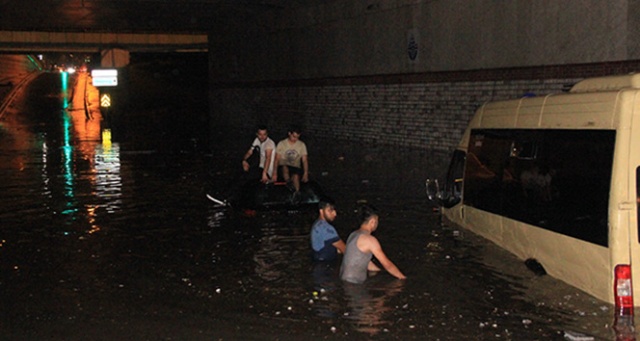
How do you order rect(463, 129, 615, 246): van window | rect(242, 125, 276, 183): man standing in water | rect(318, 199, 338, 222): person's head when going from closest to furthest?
rect(463, 129, 615, 246): van window, rect(318, 199, 338, 222): person's head, rect(242, 125, 276, 183): man standing in water

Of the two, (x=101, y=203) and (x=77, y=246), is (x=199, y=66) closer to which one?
(x=101, y=203)

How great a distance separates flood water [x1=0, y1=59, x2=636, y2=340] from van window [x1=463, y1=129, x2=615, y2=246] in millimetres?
829

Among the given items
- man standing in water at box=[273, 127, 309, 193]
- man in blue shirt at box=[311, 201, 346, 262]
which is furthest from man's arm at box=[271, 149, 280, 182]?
man in blue shirt at box=[311, 201, 346, 262]

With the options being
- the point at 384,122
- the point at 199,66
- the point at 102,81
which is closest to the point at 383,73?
the point at 384,122

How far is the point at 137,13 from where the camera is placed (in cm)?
4328

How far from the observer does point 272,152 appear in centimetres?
1562

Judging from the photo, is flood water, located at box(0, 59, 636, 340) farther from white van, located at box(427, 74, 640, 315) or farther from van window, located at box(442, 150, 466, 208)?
van window, located at box(442, 150, 466, 208)

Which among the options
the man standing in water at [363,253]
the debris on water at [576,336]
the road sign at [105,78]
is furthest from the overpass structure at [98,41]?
the debris on water at [576,336]

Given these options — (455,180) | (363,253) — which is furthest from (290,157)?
(363,253)

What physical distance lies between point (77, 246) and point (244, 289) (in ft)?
12.3

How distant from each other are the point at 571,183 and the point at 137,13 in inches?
1504

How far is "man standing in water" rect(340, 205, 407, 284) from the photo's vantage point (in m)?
9.20

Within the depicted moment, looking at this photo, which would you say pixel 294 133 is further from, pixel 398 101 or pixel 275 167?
pixel 398 101

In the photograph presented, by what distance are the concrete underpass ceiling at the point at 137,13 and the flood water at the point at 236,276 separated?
63.5 feet
